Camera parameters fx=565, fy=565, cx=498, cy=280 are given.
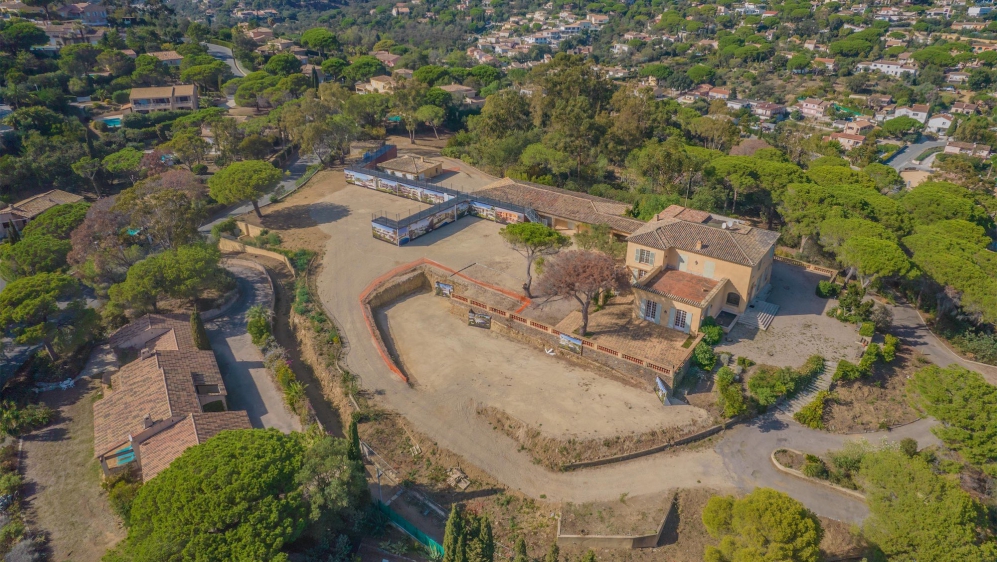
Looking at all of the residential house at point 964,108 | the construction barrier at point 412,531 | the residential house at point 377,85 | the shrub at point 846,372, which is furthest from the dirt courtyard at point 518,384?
the residential house at point 964,108

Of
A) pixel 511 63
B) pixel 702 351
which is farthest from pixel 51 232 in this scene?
pixel 511 63

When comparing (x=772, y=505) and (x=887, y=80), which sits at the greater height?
(x=772, y=505)

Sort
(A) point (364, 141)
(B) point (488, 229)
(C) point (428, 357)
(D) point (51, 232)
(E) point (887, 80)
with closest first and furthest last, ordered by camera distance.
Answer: (C) point (428, 357)
(D) point (51, 232)
(B) point (488, 229)
(A) point (364, 141)
(E) point (887, 80)

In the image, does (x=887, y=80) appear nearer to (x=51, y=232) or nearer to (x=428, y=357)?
(x=428, y=357)

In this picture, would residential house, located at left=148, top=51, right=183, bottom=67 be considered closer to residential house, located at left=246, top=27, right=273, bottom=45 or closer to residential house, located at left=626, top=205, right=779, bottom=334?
residential house, located at left=246, top=27, right=273, bottom=45

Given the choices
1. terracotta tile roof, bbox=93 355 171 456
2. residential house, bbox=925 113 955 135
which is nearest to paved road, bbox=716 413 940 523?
terracotta tile roof, bbox=93 355 171 456

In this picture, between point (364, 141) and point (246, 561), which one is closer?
point (246, 561)

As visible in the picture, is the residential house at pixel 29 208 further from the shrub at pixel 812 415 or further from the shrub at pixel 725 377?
the shrub at pixel 812 415
